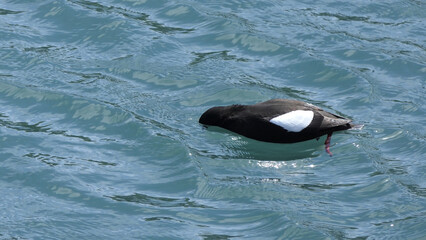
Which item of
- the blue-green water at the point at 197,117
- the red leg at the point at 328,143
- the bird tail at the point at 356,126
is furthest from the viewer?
the bird tail at the point at 356,126

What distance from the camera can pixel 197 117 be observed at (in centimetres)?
921

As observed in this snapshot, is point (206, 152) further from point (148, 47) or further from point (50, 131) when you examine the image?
point (148, 47)

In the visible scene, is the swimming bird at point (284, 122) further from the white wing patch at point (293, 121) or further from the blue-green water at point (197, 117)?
the blue-green water at point (197, 117)

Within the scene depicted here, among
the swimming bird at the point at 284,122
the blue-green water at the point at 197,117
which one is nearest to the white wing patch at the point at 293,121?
the swimming bird at the point at 284,122

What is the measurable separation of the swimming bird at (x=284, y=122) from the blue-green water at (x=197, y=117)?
13 centimetres

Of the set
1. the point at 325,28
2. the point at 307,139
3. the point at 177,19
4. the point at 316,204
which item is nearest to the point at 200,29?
the point at 177,19

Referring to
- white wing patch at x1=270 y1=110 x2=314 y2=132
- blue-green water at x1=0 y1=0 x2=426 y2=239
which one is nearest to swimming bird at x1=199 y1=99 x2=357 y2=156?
white wing patch at x1=270 y1=110 x2=314 y2=132

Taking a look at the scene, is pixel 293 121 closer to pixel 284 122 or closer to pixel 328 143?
pixel 284 122

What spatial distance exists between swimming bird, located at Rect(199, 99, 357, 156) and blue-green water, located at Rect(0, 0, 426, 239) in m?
0.13

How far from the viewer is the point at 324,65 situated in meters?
10.2

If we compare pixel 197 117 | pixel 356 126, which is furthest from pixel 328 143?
pixel 197 117

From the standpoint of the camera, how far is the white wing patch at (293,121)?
8.46m

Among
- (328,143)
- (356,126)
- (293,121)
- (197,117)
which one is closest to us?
(293,121)

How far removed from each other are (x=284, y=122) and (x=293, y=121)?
3.8 inches
